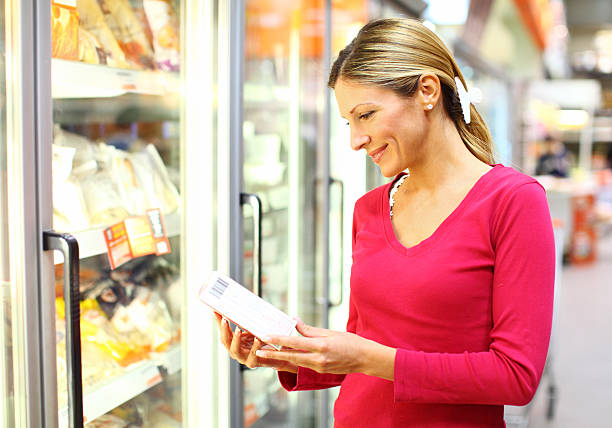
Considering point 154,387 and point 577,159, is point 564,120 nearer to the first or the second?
point 577,159

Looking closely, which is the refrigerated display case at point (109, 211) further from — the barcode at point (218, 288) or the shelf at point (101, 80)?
the barcode at point (218, 288)

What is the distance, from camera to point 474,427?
1183 millimetres

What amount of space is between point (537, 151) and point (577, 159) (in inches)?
246

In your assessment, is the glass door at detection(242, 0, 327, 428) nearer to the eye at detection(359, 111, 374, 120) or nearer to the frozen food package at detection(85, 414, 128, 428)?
the frozen food package at detection(85, 414, 128, 428)

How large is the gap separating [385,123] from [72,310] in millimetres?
708

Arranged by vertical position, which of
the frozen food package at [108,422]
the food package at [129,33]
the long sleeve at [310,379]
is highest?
the food package at [129,33]

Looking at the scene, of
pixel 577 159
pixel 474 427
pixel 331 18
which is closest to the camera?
pixel 474 427

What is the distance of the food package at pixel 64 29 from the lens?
4.91ft

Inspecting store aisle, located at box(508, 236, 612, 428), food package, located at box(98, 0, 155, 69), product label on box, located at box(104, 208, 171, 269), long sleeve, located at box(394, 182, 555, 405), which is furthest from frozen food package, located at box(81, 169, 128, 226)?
store aisle, located at box(508, 236, 612, 428)

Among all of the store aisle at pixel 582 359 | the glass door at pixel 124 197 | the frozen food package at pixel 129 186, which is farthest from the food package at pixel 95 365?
the store aisle at pixel 582 359

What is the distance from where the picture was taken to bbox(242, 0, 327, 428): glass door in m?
2.67

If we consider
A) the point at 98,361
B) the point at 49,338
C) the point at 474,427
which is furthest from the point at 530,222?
the point at 98,361

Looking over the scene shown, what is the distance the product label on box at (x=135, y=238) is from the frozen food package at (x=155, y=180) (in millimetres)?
208

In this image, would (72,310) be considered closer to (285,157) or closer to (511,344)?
(511,344)
